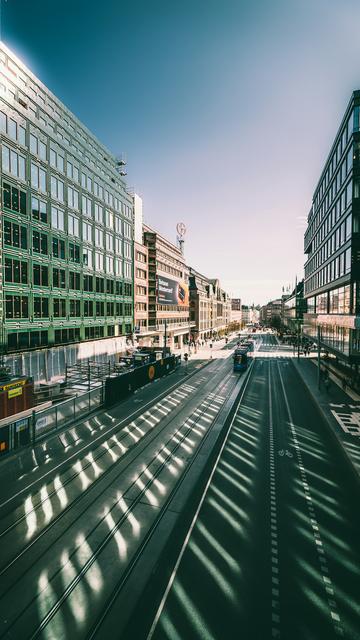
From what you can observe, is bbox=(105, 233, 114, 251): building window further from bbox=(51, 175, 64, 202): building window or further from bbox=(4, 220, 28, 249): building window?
bbox=(4, 220, 28, 249): building window

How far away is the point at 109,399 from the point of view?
85.1 ft

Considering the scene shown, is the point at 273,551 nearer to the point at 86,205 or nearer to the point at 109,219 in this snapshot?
the point at 86,205

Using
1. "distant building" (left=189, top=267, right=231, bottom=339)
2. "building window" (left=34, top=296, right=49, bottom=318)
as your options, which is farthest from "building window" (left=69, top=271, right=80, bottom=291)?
"distant building" (left=189, top=267, right=231, bottom=339)

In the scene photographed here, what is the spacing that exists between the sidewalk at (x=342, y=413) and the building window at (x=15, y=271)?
29789 millimetres

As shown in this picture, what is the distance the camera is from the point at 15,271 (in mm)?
28766

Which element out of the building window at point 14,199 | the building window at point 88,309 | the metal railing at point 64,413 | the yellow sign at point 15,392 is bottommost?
the metal railing at point 64,413

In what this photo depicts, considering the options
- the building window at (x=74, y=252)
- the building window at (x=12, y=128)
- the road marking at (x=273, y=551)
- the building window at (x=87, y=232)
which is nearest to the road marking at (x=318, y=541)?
the road marking at (x=273, y=551)

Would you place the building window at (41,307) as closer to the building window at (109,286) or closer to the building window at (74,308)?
the building window at (74,308)

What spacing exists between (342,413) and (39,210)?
1379 inches

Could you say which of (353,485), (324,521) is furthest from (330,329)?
(324,521)

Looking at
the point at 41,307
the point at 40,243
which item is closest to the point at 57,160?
the point at 40,243

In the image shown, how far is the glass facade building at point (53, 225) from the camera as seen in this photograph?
2820 centimetres

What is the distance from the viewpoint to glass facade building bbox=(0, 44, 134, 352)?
92.5ft

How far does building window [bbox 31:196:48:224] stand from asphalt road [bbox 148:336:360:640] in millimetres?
29095
